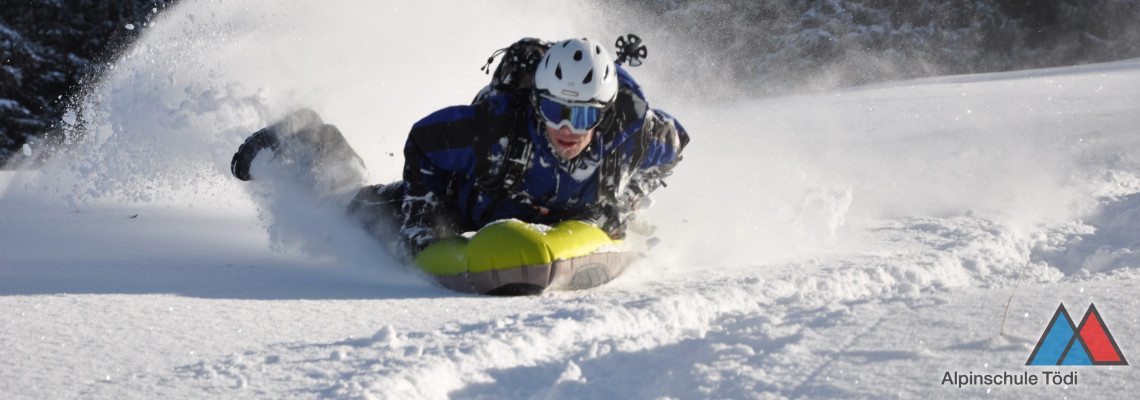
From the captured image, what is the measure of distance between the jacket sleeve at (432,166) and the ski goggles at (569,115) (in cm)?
36

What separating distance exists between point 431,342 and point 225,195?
3918mm

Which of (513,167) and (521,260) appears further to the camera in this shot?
(513,167)

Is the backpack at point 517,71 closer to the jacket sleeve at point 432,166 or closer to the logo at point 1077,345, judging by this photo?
the jacket sleeve at point 432,166

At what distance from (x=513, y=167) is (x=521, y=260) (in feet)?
2.44

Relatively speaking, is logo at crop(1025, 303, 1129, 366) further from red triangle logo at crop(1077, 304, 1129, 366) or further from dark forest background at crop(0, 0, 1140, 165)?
dark forest background at crop(0, 0, 1140, 165)

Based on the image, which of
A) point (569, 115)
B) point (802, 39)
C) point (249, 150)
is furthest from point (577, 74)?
point (802, 39)

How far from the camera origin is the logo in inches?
78.9

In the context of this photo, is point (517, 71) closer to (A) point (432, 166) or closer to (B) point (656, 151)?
(A) point (432, 166)

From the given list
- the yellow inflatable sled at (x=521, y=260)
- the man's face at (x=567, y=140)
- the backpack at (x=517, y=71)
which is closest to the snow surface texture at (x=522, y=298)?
the yellow inflatable sled at (x=521, y=260)

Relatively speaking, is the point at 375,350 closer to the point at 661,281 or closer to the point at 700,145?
the point at 661,281

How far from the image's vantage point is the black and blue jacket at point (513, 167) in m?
3.76

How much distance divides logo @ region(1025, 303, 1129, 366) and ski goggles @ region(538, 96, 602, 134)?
1.88 m

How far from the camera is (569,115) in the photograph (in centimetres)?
356

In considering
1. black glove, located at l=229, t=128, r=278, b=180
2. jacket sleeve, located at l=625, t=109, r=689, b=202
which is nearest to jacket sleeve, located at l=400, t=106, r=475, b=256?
jacket sleeve, located at l=625, t=109, r=689, b=202
